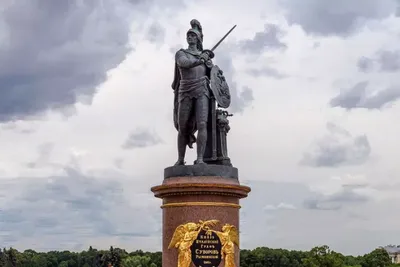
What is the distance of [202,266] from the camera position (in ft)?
53.1

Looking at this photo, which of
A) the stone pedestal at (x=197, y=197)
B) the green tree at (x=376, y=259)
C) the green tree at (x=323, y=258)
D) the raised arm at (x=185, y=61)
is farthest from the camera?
the green tree at (x=376, y=259)

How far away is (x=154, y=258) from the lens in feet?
323

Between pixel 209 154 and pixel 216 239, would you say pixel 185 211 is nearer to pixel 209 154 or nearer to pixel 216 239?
pixel 216 239

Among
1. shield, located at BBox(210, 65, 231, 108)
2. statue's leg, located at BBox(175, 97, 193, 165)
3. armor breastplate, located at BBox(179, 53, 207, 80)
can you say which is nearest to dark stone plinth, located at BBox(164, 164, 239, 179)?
statue's leg, located at BBox(175, 97, 193, 165)

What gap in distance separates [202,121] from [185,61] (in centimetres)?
152

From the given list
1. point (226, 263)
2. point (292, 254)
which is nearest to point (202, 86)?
point (226, 263)

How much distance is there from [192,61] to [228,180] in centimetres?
301

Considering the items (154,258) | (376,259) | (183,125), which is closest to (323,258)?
(154,258)

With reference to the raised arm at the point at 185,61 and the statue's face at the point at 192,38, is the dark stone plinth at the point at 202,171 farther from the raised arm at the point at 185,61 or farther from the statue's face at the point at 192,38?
the statue's face at the point at 192,38

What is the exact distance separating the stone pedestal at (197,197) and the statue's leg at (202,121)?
30.8 inches

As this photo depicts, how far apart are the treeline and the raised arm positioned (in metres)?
64.2

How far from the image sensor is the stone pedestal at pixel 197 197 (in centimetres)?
1639

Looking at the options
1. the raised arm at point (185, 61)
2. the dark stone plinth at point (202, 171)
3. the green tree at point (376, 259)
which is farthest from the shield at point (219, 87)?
the green tree at point (376, 259)

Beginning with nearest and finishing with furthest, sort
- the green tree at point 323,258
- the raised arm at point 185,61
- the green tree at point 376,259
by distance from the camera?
the raised arm at point 185,61 < the green tree at point 323,258 < the green tree at point 376,259
